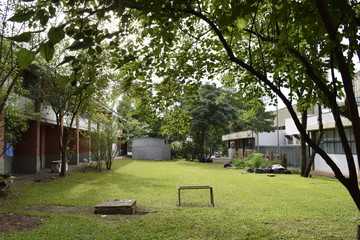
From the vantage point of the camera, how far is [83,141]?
23000mm

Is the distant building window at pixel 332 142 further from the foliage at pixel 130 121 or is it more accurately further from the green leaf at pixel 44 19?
the green leaf at pixel 44 19

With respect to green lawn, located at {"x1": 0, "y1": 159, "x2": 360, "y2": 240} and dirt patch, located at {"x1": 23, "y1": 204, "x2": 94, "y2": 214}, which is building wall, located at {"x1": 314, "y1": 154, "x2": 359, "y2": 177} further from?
dirt patch, located at {"x1": 23, "y1": 204, "x2": 94, "y2": 214}

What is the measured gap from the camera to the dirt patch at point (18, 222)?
6895mm

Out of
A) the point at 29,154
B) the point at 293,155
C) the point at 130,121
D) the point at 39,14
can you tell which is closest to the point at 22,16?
the point at 39,14

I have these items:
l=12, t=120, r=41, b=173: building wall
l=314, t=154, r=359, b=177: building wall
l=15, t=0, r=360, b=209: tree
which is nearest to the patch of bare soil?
l=15, t=0, r=360, b=209: tree

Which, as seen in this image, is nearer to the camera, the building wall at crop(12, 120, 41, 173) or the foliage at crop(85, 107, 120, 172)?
the building wall at crop(12, 120, 41, 173)

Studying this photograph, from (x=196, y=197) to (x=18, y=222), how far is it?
596 cm

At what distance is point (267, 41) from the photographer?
421 cm

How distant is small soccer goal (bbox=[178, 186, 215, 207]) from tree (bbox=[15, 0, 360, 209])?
15.4 feet

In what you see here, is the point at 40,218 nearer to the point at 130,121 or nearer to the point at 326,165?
the point at 326,165

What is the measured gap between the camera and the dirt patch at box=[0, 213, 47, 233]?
6895 mm

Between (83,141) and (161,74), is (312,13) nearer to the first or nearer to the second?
(161,74)

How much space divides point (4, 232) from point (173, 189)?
7.85 metres

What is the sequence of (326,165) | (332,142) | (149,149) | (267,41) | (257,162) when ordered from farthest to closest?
(149,149) < (257,162) < (326,165) < (332,142) < (267,41)
